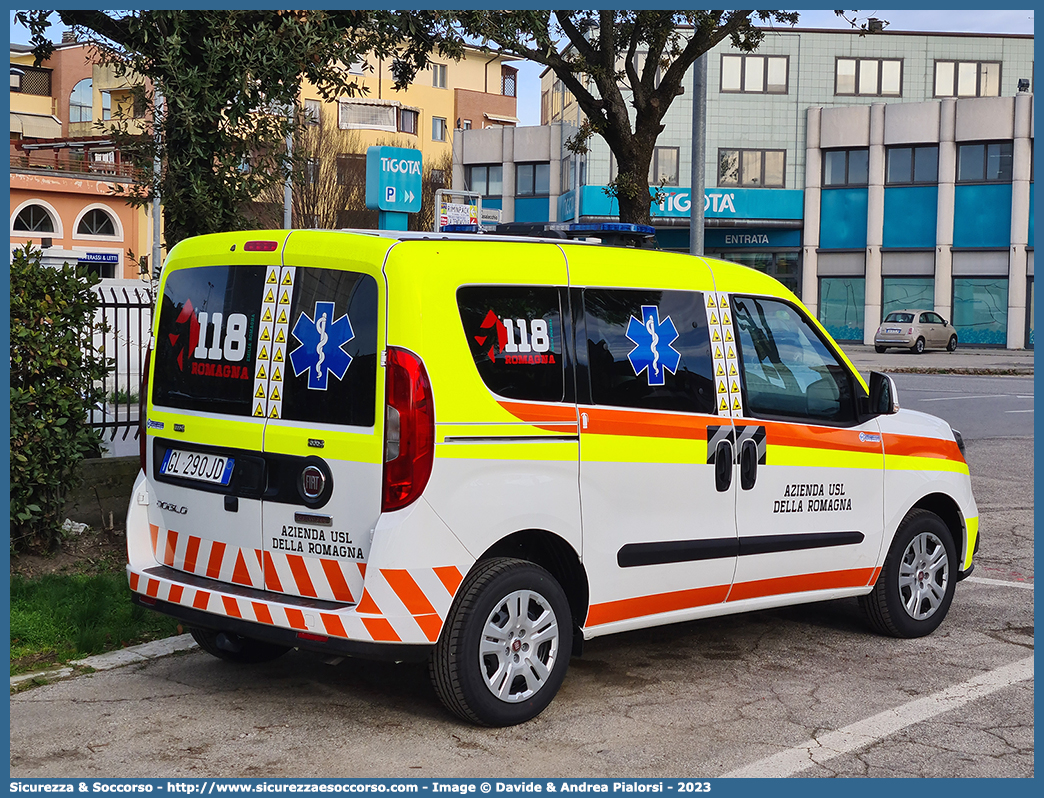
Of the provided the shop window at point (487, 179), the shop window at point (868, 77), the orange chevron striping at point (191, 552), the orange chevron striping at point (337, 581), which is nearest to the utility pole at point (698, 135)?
the orange chevron striping at point (191, 552)

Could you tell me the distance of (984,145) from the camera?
46.1m

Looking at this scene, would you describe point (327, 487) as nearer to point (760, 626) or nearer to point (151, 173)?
point (760, 626)

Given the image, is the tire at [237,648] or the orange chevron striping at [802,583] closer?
the tire at [237,648]

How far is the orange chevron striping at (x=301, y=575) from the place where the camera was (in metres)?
4.97

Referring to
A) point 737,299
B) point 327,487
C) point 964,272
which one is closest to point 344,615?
point 327,487

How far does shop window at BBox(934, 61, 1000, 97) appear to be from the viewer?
49250 millimetres

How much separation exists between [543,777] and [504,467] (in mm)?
1216

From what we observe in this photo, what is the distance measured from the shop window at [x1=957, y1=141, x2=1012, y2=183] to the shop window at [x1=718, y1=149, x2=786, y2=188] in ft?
22.4

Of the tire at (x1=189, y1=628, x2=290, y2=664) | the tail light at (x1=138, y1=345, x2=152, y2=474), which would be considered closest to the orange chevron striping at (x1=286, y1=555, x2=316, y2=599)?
the tire at (x1=189, y1=628, x2=290, y2=664)

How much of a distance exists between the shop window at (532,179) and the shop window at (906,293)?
1517 cm

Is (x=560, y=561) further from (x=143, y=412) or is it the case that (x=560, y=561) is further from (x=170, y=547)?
(x=143, y=412)

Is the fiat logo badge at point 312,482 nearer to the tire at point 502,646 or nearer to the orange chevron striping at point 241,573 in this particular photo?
the orange chevron striping at point 241,573

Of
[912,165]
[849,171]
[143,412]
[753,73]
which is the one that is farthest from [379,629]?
[753,73]

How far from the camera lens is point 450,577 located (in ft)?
15.9
